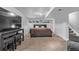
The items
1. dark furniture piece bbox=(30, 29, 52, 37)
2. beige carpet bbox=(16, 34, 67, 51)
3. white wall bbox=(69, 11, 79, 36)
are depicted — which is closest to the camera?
beige carpet bbox=(16, 34, 67, 51)

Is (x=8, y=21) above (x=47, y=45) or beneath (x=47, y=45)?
above

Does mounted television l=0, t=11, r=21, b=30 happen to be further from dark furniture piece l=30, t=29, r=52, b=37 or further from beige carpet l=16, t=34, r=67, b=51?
dark furniture piece l=30, t=29, r=52, b=37

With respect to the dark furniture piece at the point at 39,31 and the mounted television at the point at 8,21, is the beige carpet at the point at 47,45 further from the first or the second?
the mounted television at the point at 8,21

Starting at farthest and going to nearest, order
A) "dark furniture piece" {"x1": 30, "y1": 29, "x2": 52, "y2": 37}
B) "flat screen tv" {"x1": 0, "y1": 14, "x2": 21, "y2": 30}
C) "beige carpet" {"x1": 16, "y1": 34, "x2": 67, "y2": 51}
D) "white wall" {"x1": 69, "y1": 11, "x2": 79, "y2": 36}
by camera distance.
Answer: "dark furniture piece" {"x1": 30, "y1": 29, "x2": 52, "y2": 37}, "white wall" {"x1": 69, "y1": 11, "x2": 79, "y2": 36}, "beige carpet" {"x1": 16, "y1": 34, "x2": 67, "y2": 51}, "flat screen tv" {"x1": 0, "y1": 14, "x2": 21, "y2": 30}

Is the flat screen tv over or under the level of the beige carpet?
over

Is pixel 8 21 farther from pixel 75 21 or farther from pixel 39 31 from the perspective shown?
pixel 39 31

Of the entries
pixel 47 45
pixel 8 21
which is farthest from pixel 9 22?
pixel 47 45

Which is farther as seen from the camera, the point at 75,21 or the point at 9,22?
the point at 75,21

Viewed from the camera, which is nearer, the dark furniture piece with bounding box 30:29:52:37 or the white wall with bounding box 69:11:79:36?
the white wall with bounding box 69:11:79:36

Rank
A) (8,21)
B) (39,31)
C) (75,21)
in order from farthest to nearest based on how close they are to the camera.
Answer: (39,31), (75,21), (8,21)

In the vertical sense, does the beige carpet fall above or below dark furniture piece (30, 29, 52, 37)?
below

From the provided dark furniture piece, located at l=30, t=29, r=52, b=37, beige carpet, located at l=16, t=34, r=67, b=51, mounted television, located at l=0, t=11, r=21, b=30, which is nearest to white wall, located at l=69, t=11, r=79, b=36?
beige carpet, located at l=16, t=34, r=67, b=51

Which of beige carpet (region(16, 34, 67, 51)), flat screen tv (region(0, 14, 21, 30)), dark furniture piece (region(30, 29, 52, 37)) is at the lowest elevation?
beige carpet (region(16, 34, 67, 51))
